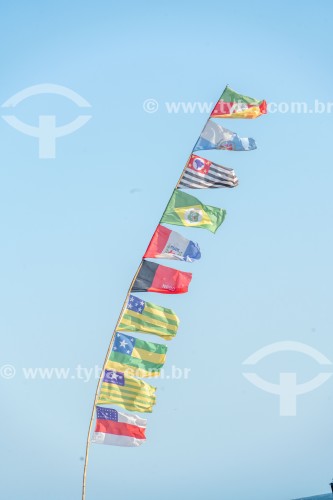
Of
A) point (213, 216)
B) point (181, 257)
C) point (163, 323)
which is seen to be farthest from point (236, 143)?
point (163, 323)

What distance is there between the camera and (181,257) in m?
20.8

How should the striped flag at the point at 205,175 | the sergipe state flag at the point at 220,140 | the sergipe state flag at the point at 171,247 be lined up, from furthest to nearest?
the sergipe state flag at the point at 220,140
the striped flag at the point at 205,175
the sergipe state flag at the point at 171,247

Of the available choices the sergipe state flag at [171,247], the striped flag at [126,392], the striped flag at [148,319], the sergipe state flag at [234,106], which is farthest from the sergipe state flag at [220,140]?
the striped flag at [126,392]

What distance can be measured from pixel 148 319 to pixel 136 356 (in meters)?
0.99

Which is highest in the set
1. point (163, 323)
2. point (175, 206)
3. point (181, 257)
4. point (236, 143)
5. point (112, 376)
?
point (236, 143)

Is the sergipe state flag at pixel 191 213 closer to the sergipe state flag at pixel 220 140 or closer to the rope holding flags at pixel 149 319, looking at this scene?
the rope holding flags at pixel 149 319

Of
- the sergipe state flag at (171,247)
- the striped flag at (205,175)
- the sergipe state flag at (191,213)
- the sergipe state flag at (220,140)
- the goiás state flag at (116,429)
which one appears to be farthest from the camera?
the sergipe state flag at (220,140)

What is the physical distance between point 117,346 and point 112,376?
0.77 meters

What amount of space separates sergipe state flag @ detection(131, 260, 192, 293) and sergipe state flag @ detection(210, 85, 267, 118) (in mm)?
4328

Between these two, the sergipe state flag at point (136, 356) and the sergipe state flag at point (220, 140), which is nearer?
the sergipe state flag at point (136, 356)

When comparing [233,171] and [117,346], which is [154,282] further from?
[233,171]

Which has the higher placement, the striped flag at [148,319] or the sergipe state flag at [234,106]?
the sergipe state flag at [234,106]

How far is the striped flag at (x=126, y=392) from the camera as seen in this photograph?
20.4 metres

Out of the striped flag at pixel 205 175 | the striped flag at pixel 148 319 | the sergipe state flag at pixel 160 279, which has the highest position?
the striped flag at pixel 205 175
